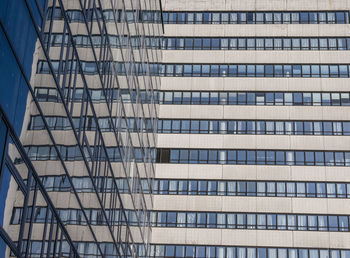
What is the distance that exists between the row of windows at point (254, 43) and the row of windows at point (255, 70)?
5.81 feet

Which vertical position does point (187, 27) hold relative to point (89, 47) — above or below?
above

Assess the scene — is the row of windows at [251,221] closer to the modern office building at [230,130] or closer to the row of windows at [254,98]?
the modern office building at [230,130]

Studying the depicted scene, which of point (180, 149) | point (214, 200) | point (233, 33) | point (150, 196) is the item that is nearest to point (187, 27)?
point (233, 33)

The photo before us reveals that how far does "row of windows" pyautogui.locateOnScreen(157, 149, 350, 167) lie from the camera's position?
58.0 m

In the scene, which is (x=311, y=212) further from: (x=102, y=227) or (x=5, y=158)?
(x=5, y=158)

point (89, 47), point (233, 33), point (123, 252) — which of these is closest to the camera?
point (89, 47)

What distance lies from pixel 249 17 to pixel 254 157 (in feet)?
44.3

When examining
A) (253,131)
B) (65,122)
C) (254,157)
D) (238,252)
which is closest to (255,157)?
(254,157)

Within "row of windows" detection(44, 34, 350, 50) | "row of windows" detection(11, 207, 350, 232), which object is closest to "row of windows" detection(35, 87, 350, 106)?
"row of windows" detection(44, 34, 350, 50)

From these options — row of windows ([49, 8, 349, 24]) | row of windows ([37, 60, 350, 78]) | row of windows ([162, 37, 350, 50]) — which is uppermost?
row of windows ([49, 8, 349, 24])

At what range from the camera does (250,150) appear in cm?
5853

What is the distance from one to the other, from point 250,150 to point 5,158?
44.8 m

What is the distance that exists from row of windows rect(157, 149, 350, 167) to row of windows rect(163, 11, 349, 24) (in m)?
12.5

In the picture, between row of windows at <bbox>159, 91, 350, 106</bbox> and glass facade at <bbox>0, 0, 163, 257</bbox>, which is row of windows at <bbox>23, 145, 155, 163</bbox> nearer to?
glass facade at <bbox>0, 0, 163, 257</bbox>
